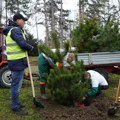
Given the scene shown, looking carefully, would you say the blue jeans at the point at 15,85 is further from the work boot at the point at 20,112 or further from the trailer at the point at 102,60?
the trailer at the point at 102,60

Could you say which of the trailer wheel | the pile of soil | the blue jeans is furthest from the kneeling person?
the trailer wheel

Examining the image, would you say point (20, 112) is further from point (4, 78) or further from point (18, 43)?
point (4, 78)

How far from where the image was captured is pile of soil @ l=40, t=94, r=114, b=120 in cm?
647

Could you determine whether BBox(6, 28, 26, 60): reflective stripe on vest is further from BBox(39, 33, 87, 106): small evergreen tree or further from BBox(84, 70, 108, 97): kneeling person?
BBox(84, 70, 108, 97): kneeling person

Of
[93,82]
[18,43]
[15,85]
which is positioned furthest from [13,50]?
[93,82]

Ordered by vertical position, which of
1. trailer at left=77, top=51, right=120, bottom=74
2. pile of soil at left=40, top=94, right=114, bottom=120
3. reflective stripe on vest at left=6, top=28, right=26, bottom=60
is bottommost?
pile of soil at left=40, top=94, right=114, bottom=120

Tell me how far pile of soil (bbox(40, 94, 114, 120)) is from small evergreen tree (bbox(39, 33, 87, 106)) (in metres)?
0.24

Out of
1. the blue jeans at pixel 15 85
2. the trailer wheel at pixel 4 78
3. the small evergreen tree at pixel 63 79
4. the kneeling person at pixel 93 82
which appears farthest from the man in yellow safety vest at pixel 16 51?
the trailer wheel at pixel 4 78

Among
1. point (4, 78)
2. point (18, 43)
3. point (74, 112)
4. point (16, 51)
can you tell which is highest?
point (18, 43)

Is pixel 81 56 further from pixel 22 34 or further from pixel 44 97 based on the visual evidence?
pixel 22 34

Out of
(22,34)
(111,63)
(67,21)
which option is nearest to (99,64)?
(111,63)

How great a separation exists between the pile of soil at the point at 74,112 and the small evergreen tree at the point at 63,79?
0.78ft

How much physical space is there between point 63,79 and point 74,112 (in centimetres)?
70

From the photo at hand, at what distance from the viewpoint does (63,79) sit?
6.71 meters
